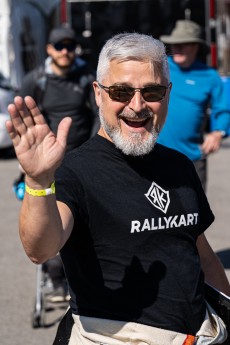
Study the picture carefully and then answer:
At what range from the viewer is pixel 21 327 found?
6.36 meters

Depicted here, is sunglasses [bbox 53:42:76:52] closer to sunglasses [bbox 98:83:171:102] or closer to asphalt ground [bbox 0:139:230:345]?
asphalt ground [bbox 0:139:230:345]

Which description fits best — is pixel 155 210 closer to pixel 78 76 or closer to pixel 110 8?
pixel 78 76

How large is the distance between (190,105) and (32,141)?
13.8ft

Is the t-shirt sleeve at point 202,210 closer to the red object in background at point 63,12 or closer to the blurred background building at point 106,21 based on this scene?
the blurred background building at point 106,21

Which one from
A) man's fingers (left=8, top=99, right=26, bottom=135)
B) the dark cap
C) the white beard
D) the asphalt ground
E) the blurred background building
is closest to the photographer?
man's fingers (left=8, top=99, right=26, bottom=135)

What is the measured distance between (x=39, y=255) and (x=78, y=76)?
4.23m

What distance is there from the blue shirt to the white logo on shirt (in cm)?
342

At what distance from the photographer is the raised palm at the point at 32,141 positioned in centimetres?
269

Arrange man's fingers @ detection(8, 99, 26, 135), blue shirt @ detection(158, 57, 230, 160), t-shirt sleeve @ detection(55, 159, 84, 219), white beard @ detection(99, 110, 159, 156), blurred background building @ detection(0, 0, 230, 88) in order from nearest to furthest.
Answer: man's fingers @ detection(8, 99, 26, 135), t-shirt sleeve @ detection(55, 159, 84, 219), white beard @ detection(99, 110, 159, 156), blue shirt @ detection(158, 57, 230, 160), blurred background building @ detection(0, 0, 230, 88)

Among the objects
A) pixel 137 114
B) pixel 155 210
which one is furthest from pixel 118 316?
pixel 137 114

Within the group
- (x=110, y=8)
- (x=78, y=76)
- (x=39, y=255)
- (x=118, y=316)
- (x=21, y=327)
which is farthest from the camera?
(x=110, y=8)

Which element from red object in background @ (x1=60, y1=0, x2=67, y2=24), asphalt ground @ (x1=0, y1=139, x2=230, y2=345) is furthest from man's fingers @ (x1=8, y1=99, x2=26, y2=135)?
red object in background @ (x1=60, y1=0, x2=67, y2=24)

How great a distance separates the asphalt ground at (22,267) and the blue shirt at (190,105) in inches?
34.6

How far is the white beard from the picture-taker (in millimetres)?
3219
